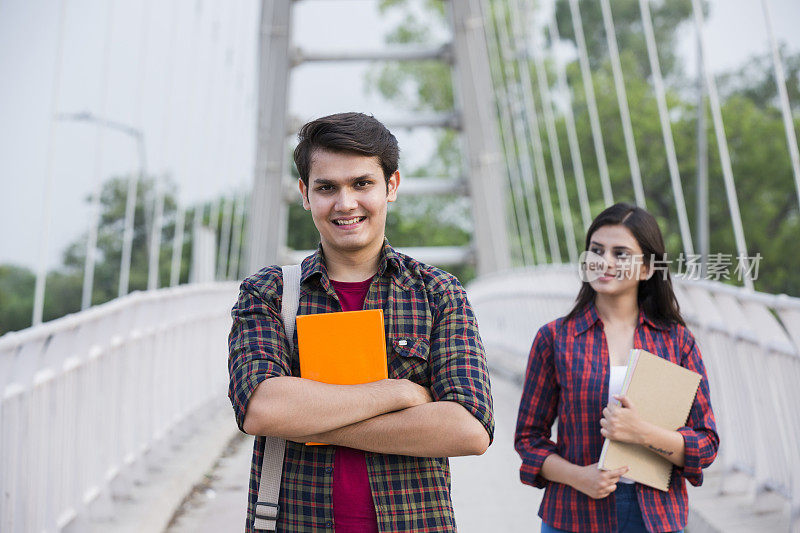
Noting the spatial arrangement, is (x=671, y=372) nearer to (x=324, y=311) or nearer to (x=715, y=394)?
(x=324, y=311)

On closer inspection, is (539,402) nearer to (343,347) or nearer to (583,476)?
(583,476)

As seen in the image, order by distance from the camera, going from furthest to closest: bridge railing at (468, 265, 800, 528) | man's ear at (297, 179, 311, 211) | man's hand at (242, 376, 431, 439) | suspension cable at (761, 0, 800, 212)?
suspension cable at (761, 0, 800, 212)
bridge railing at (468, 265, 800, 528)
man's ear at (297, 179, 311, 211)
man's hand at (242, 376, 431, 439)

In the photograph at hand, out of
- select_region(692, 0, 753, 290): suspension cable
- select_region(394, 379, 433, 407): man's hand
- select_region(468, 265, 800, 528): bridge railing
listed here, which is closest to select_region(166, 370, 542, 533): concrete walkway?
select_region(468, 265, 800, 528): bridge railing

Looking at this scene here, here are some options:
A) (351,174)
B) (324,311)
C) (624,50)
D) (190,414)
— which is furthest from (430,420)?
(624,50)

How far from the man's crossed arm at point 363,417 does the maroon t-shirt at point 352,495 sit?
49 mm

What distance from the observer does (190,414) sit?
6730 millimetres

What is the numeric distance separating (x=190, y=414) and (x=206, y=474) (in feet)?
2.61

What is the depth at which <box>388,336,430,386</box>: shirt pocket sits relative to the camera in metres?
1.94

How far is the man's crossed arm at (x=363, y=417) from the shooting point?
72.7 inches

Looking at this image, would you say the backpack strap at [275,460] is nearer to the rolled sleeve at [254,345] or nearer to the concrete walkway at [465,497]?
the rolled sleeve at [254,345]

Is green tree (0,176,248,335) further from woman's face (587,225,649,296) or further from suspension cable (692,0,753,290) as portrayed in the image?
woman's face (587,225,649,296)

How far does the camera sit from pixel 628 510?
251cm

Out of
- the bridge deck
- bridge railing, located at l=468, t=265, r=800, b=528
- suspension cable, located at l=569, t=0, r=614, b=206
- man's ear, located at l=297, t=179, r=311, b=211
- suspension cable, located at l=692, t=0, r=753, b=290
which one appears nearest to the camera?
man's ear, located at l=297, t=179, r=311, b=211

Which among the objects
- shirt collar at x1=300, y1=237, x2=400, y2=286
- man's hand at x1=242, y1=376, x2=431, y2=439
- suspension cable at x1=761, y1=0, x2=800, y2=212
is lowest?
man's hand at x1=242, y1=376, x2=431, y2=439
